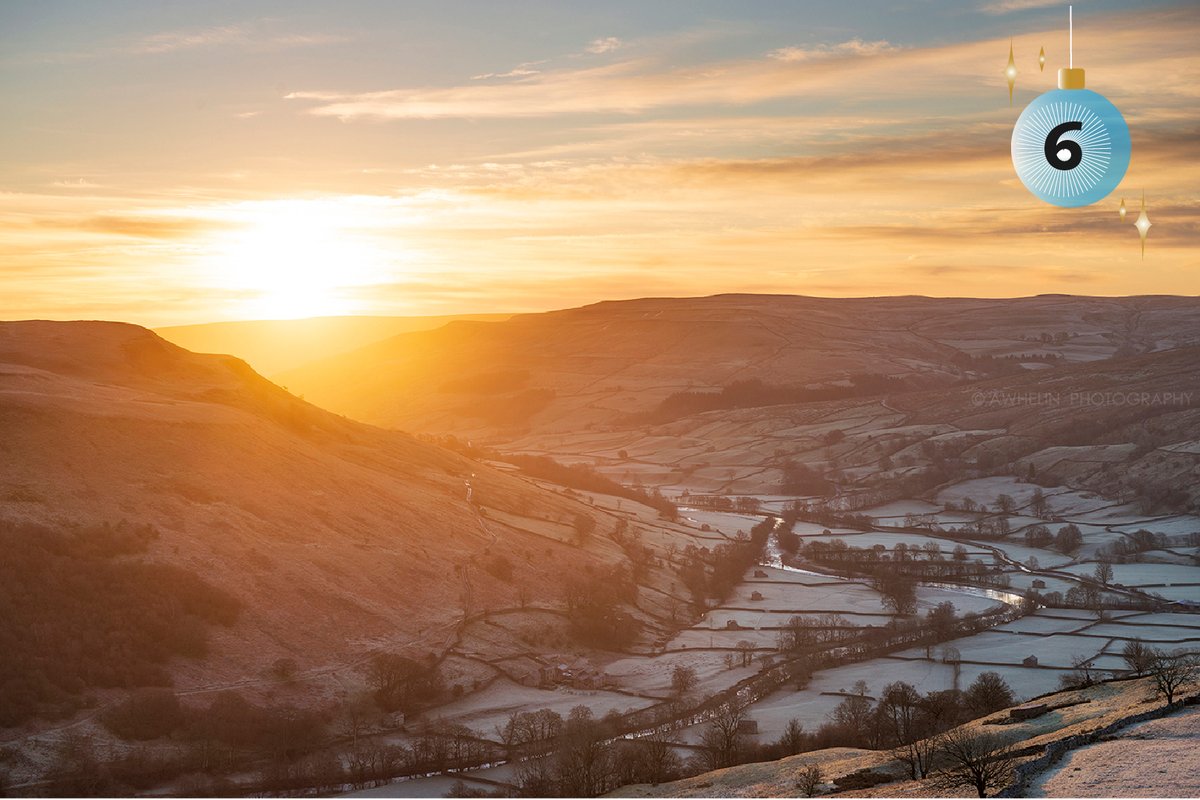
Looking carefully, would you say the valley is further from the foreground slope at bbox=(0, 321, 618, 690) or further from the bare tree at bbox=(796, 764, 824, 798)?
the bare tree at bbox=(796, 764, 824, 798)

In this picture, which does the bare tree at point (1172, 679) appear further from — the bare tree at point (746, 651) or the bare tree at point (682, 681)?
the bare tree at point (746, 651)

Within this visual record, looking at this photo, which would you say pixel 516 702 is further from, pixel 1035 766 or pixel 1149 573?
pixel 1149 573

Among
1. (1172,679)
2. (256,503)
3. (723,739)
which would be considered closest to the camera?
(1172,679)

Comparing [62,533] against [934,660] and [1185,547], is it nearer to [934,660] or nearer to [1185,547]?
[934,660]

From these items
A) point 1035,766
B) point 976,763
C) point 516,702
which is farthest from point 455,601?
point 1035,766

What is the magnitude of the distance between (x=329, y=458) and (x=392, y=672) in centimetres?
6333

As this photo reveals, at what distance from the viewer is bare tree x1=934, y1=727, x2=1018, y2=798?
5831 centimetres

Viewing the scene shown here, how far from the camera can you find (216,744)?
3883 inches

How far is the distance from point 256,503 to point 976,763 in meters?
109

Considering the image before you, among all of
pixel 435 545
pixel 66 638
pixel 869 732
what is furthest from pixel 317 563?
pixel 869 732

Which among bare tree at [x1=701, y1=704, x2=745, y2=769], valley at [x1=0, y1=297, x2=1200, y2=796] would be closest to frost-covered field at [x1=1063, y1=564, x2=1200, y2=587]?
valley at [x1=0, y1=297, x2=1200, y2=796]

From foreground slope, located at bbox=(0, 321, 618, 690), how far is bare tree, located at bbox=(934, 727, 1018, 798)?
2782 inches

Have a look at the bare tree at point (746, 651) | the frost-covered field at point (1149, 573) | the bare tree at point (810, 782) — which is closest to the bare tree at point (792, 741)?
the bare tree at point (810, 782)

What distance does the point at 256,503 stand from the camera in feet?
480
